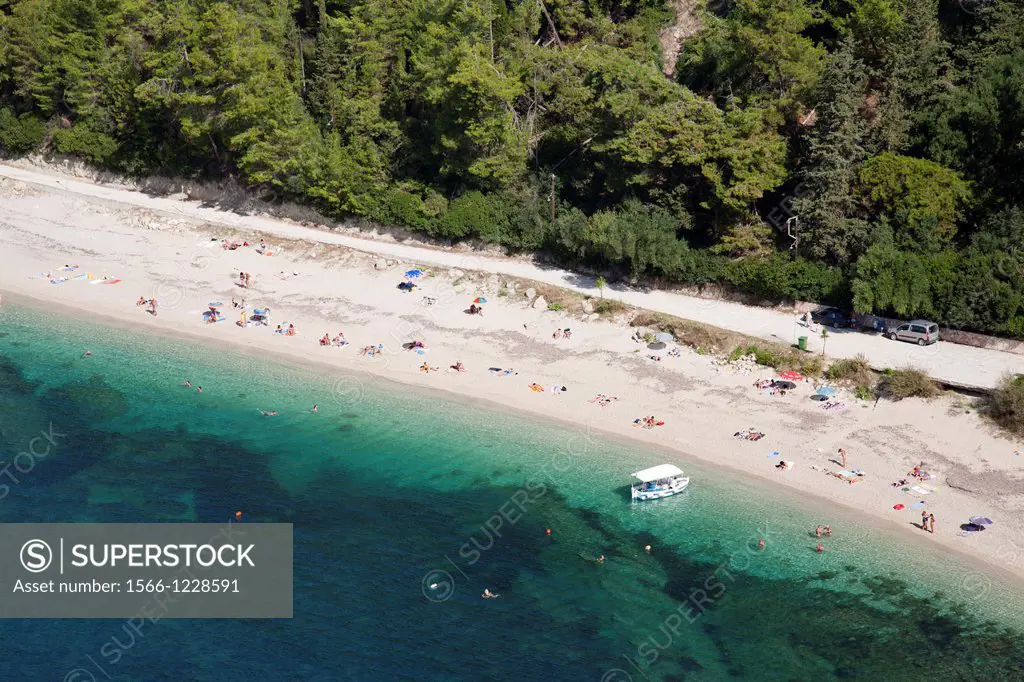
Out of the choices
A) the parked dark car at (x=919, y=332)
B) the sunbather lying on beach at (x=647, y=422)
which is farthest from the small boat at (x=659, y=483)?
the parked dark car at (x=919, y=332)

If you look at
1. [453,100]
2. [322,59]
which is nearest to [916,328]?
[453,100]

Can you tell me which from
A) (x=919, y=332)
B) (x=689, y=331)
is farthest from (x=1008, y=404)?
(x=689, y=331)

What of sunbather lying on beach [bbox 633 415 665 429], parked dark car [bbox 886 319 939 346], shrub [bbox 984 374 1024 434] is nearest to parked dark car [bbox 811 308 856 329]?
parked dark car [bbox 886 319 939 346]

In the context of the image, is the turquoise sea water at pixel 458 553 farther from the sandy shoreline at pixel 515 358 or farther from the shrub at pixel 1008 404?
the shrub at pixel 1008 404

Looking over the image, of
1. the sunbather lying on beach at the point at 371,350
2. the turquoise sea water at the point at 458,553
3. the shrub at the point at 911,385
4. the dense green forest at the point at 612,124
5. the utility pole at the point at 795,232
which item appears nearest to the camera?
the turquoise sea water at the point at 458,553

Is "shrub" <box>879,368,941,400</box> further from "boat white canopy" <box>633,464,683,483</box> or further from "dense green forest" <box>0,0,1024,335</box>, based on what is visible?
"boat white canopy" <box>633,464,683,483</box>

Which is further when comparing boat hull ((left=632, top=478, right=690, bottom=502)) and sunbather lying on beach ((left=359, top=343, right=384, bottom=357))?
sunbather lying on beach ((left=359, top=343, right=384, bottom=357))

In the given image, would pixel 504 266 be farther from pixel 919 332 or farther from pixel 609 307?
pixel 919 332
